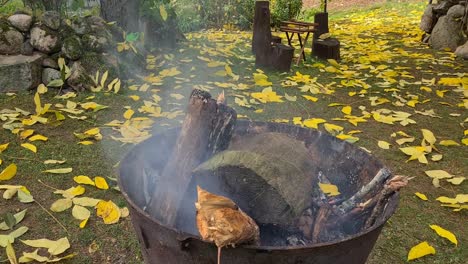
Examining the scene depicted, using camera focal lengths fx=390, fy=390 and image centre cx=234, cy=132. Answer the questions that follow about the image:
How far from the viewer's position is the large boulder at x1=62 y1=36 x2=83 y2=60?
14.7ft

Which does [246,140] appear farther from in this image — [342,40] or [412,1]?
[412,1]

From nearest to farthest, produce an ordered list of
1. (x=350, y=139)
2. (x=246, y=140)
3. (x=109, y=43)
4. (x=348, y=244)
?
1. (x=348, y=244)
2. (x=246, y=140)
3. (x=350, y=139)
4. (x=109, y=43)

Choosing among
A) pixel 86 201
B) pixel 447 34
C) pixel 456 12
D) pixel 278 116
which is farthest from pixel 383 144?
pixel 456 12

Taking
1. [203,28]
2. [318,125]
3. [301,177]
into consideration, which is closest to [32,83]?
[318,125]

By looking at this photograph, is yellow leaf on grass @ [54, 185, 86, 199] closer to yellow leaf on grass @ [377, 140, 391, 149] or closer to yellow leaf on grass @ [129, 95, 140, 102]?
yellow leaf on grass @ [129, 95, 140, 102]

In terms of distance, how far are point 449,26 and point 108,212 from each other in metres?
7.00

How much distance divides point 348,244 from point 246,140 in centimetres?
84

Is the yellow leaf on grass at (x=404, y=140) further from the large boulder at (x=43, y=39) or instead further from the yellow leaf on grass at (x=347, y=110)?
the large boulder at (x=43, y=39)

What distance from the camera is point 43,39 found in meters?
4.41

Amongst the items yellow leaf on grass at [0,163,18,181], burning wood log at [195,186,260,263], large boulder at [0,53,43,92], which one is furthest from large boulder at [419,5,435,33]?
burning wood log at [195,186,260,263]

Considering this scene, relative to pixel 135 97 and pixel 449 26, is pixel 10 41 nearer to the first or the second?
pixel 135 97

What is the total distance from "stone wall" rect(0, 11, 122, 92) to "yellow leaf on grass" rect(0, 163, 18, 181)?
1.80 metres

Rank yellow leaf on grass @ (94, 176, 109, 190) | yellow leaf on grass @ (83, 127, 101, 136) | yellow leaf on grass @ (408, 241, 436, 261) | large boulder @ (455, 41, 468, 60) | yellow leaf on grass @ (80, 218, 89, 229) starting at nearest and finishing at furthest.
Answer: yellow leaf on grass @ (408, 241, 436, 261) → yellow leaf on grass @ (80, 218, 89, 229) → yellow leaf on grass @ (94, 176, 109, 190) → yellow leaf on grass @ (83, 127, 101, 136) → large boulder @ (455, 41, 468, 60)

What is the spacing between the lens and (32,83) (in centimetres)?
438
